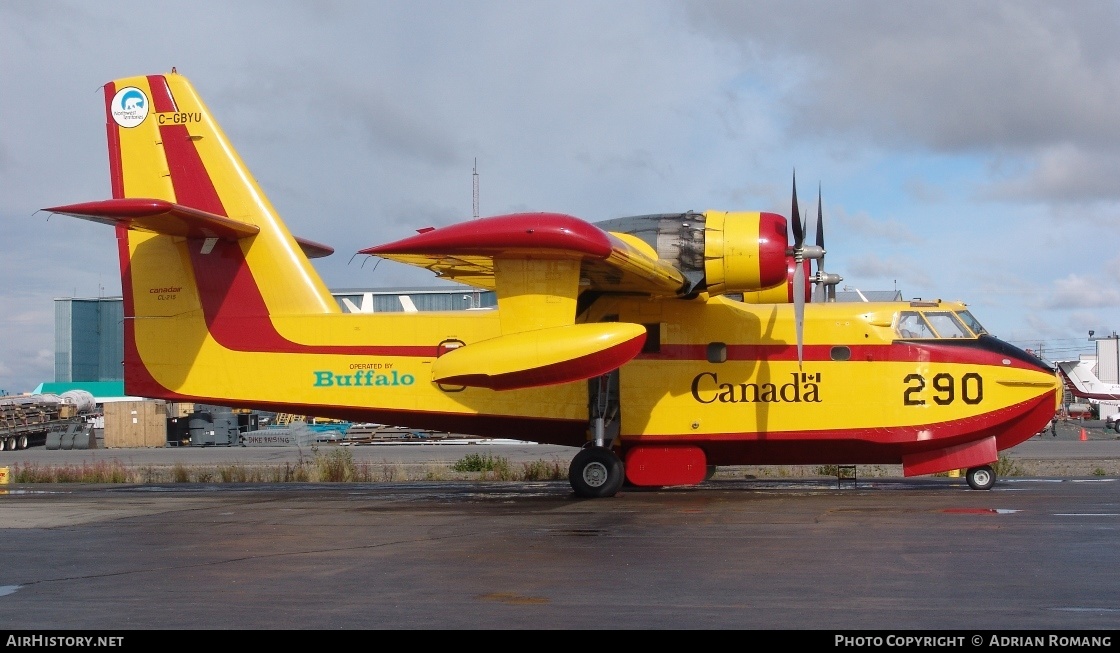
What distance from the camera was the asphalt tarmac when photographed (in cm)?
700

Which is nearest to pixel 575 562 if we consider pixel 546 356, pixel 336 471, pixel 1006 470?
pixel 546 356

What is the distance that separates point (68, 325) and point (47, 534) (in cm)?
7652

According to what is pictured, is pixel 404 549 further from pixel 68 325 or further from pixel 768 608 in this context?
pixel 68 325

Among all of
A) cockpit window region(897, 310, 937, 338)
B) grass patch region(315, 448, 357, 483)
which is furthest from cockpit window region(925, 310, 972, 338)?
grass patch region(315, 448, 357, 483)

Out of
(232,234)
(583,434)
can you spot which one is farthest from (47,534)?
(583,434)

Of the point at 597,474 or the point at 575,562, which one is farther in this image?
the point at 597,474

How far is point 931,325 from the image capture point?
17031mm

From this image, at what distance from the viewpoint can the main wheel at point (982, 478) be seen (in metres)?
16.9

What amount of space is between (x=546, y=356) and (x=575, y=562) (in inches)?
199

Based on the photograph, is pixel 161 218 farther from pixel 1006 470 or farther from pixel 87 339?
pixel 87 339

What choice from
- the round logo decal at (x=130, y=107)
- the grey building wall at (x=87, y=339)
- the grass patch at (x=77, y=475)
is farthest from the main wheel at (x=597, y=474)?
the grey building wall at (x=87, y=339)

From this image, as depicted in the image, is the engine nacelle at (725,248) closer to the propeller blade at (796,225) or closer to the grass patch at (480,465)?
the propeller blade at (796,225)

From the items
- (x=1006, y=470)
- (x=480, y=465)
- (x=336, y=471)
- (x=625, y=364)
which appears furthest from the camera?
(x=480, y=465)

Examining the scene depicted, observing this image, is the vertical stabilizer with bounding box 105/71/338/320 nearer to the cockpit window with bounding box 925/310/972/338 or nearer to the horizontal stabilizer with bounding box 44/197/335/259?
the horizontal stabilizer with bounding box 44/197/335/259
